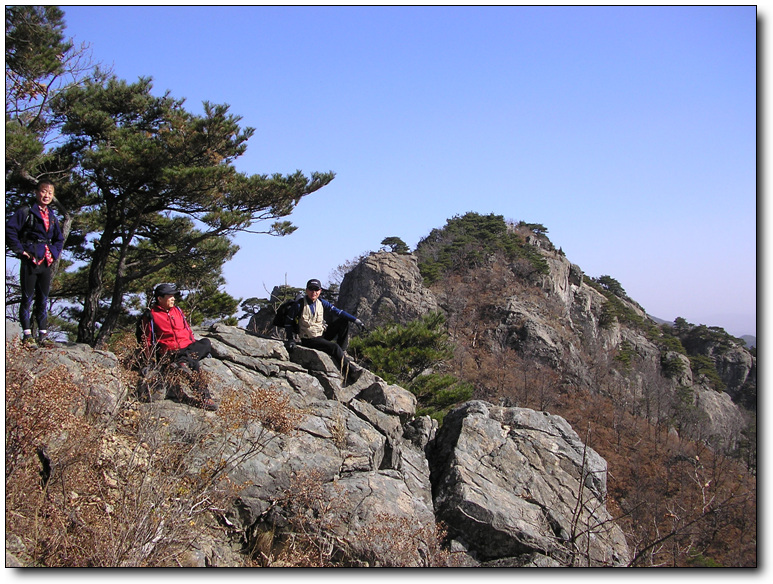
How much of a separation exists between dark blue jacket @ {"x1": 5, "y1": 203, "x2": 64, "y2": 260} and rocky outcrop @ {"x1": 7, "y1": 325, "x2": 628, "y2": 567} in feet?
3.30

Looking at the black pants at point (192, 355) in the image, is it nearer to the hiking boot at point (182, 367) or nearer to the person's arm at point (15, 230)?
the hiking boot at point (182, 367)

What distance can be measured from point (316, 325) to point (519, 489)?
Result: 3.16 meters

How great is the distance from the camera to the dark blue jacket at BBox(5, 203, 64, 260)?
18.0 feet

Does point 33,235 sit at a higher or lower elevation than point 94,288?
lower

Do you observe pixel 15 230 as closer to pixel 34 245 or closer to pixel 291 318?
pixel 34 245

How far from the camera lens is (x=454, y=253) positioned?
45.8m

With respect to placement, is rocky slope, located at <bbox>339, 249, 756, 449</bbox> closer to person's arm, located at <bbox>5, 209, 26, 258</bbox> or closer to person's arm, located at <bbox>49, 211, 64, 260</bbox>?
person's arm, located at <bbox>49, 211, 64, 260</bbox>

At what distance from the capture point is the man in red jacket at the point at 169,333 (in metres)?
5.55

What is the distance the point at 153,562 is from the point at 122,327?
12.0 metres

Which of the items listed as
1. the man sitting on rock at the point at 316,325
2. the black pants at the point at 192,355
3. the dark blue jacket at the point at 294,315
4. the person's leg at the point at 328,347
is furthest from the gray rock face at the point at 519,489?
the black pants at the point at 192,355

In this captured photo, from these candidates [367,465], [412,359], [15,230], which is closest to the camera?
[15,230]

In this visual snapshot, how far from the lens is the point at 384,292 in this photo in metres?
32.0

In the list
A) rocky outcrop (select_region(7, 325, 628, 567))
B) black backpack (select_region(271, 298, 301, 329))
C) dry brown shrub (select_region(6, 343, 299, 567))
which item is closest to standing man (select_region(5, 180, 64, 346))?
rocky outcrop (select_region(7, 325, 628, 567))

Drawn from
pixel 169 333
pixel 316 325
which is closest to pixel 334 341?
pixel 316 325
